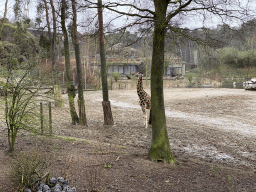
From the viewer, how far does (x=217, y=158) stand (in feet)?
24.8

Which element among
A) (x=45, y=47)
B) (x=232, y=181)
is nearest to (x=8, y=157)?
(x=232, y=181)

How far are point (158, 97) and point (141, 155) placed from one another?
5.16 ft

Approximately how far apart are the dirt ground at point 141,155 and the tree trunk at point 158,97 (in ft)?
1.06

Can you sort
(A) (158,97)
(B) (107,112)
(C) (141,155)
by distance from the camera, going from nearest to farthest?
(A) (158,97) < (C) (141,155) < (B) (107,112)

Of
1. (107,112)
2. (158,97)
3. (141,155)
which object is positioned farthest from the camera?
(107,112)

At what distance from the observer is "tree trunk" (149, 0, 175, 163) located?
6.23 metres

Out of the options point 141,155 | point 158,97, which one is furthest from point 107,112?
point 158,97

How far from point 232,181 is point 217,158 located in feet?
7.19

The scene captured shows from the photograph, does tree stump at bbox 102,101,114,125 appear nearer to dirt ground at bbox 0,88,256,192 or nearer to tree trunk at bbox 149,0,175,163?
dirt ground at bbox 0,88,256,192

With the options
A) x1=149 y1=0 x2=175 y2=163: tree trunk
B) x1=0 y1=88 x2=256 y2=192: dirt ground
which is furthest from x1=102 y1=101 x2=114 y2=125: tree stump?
x1=149 y1=0 x2=175 y2=163: tree trunk

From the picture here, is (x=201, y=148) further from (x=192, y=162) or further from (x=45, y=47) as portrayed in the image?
(x=45, y=47)

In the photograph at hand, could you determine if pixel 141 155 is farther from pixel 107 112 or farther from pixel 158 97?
pixel 107 112

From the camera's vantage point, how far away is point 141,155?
668 cm

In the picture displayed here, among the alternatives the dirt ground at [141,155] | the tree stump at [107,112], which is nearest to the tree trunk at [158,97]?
the dirt ground at [141,155]
